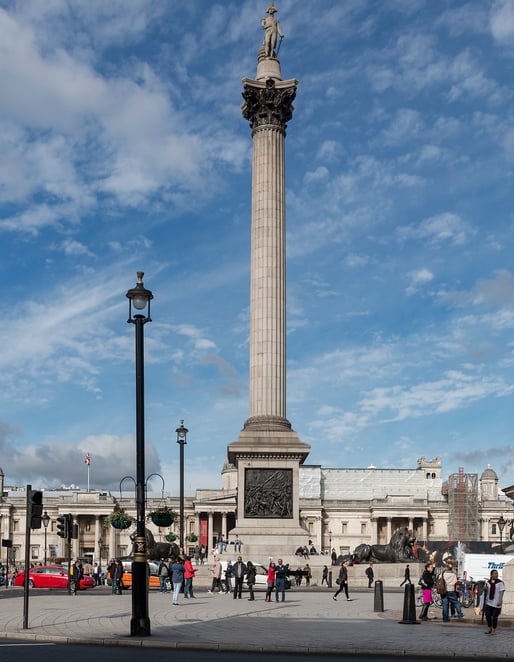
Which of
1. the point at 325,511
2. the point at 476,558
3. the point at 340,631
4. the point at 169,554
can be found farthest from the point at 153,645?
the point at 325,511

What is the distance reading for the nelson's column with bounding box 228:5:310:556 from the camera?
173 ft

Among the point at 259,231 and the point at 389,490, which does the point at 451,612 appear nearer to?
the point at 259,231

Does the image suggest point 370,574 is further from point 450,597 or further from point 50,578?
point 450,597

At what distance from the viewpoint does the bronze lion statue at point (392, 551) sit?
52094 millimetres

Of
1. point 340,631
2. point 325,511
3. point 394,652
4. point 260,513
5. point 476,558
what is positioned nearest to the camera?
point 394,652

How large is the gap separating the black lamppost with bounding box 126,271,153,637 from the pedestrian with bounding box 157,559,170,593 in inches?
865

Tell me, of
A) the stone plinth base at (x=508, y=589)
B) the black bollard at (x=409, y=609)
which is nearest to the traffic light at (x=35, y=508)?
the black bollard at (x=409, y=609)

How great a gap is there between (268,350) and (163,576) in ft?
53.6

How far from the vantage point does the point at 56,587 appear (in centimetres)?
5572

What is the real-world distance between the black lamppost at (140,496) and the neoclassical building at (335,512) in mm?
119827

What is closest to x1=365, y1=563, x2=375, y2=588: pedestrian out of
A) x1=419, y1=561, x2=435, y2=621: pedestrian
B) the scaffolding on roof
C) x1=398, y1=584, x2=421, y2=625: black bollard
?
x1=419, y1=561, x2=435, y2=621: pedestrian

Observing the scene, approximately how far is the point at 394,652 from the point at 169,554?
3691 cm

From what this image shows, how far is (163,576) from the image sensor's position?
4547 cm

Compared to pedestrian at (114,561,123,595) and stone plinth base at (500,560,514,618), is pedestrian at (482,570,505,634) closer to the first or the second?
stone plinth base at (500,560,514,618)
